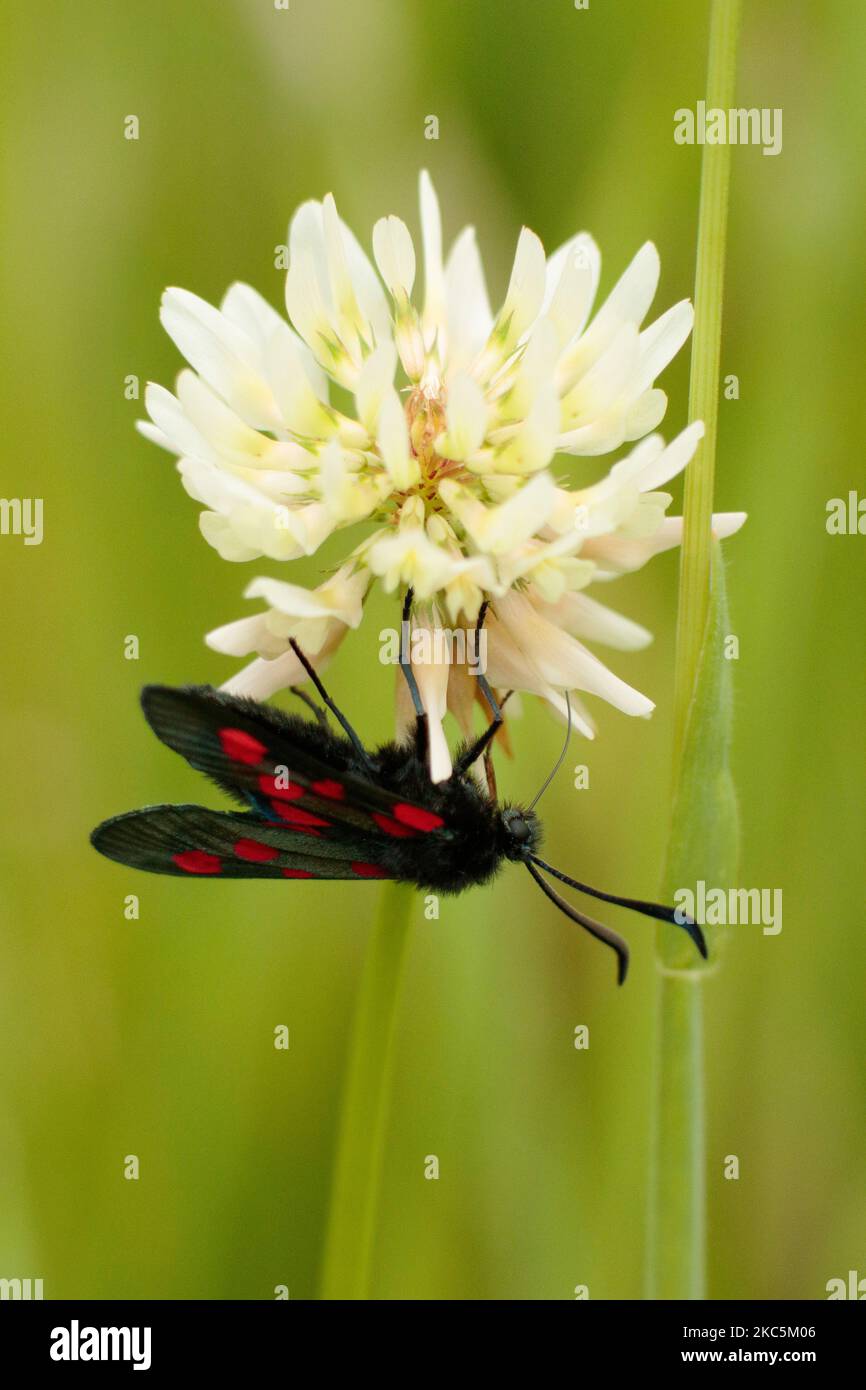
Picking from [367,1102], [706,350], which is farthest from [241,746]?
[706,350]

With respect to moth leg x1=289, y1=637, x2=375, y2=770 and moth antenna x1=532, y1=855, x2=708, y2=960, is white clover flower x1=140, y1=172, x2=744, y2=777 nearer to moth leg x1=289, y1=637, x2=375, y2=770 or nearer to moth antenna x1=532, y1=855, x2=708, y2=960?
moth leg x1=289, y1=637, x2=375, y2=770

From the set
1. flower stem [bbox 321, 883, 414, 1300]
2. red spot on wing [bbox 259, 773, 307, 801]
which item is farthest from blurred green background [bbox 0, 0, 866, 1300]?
red spot on wing [bbox 259, 773, 307, 801]

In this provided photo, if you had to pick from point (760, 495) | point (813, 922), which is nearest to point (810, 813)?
point (813, 922)

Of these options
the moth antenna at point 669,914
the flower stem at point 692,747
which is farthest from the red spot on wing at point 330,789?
the flower stem at point 692,747

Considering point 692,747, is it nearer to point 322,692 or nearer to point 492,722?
point 492,722
